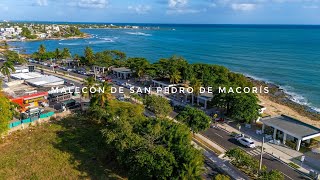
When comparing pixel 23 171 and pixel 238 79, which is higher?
pixel 238 79

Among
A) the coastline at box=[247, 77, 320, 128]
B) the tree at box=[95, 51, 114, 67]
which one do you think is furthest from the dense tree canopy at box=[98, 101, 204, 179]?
the tree at box=[95, 51, 114, 67]

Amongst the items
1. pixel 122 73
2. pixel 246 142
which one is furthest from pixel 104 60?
pixel 246 142

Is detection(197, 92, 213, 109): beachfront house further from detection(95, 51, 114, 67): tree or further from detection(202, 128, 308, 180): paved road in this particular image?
detection(95, 51, 114, 67): tree

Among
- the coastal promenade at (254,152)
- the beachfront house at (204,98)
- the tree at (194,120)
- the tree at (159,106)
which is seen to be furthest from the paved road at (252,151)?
the beachfront house at (204,98)

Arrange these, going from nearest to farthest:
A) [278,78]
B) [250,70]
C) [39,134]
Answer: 1. [39,134]
2. [278,78]
3. [250,70]

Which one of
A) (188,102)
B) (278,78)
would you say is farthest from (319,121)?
(278,78)

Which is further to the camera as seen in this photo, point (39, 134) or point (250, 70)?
point (250, 70)

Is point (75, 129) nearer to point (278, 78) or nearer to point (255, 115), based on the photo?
point (255, 115)
